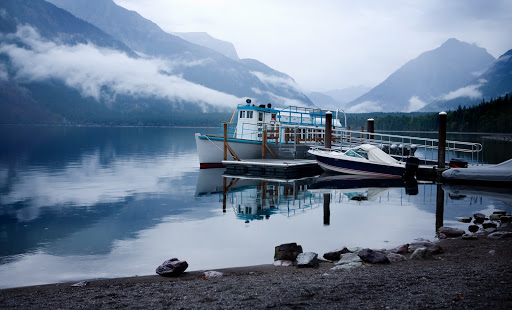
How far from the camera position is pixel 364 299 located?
27.5 ft

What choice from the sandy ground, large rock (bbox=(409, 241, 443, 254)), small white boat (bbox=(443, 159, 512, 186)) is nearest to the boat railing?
small white boat (bbox=(443, 159, 512, 186))

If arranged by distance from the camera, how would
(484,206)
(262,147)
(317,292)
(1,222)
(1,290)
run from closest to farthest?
1. (317,292)
2. (1,290)
3. (1,222)
4. (484,206)
5. (262,147)

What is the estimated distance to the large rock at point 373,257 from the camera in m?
11.9

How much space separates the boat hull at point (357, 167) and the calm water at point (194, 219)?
117cm

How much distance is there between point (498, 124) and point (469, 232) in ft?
463

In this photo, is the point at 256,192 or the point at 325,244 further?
the point at 256,192

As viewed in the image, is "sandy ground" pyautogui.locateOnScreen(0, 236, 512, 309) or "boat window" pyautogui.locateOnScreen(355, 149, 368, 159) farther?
"boat window" pyautogui.locateOnScreen(355, 149, 368, 159)

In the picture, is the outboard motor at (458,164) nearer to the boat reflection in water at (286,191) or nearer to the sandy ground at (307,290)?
the boat reflection in water at (286,191)

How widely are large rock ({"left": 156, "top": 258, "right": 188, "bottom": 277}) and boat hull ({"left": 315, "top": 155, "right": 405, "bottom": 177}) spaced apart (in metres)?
22.1

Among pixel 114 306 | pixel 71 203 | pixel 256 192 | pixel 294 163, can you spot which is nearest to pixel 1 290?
pixel 114 306

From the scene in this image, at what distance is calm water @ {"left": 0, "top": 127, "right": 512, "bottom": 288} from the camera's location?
44.5 feet

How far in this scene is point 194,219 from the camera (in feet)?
63.7

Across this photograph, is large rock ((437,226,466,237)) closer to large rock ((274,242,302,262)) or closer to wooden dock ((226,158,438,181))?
large rock ((274,242,302,262))

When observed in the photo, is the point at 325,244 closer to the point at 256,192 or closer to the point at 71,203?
the point at 256,192
